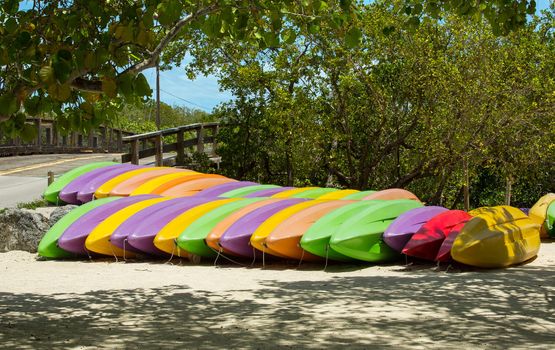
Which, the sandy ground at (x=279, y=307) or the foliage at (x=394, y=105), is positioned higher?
the foliage at (x=394, y=105)

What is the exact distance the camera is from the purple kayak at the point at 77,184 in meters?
14.5

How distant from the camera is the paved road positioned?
54.2ft

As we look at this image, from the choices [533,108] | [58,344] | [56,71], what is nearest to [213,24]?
[56,71]

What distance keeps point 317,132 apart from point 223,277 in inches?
311

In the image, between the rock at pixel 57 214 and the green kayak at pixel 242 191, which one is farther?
the green kayak at pixel 242 191

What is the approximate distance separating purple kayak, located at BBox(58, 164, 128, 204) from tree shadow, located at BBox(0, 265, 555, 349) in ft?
20.5

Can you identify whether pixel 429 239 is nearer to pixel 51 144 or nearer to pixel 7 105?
pixel 7 105

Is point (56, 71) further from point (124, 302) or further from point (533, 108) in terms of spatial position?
point (533, 108)

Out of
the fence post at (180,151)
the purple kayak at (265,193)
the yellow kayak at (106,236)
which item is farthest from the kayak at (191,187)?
the fence post at (180,151)

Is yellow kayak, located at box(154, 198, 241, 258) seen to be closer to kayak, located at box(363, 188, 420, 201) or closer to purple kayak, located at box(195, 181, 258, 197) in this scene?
purple kayak, located at box(195, 181, 258, 197)

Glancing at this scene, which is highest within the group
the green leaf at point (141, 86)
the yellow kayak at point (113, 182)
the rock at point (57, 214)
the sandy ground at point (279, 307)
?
the green leaf at point (141, 86)

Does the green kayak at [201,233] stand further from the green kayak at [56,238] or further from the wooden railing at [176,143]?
the wooden railing at [176,143]

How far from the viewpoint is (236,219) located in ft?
37.7

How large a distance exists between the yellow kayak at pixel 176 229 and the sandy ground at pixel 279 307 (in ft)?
1.72
